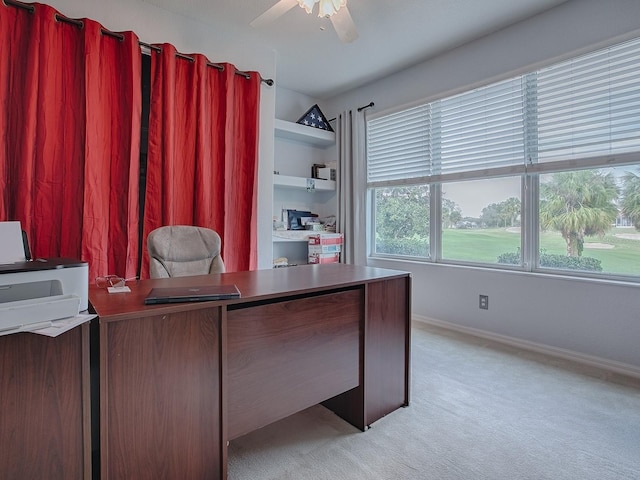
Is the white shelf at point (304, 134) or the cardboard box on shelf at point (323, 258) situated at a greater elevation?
the white shelf at point (304, 134)

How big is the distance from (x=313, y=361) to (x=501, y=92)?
2833 millimetres

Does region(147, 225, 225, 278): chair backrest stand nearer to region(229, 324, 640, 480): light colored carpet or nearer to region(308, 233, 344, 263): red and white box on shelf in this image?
region(229, 324, 640, 480): light colored carpet

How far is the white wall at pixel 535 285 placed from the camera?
2344 mm

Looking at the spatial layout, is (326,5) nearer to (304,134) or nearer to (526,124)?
(526,124)

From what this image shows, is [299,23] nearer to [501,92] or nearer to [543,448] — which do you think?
[501,92]

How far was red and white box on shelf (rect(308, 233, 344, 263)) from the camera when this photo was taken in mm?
3930

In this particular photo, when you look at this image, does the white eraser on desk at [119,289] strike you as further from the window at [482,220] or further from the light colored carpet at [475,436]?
the window at [482,220]

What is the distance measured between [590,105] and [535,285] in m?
1.40

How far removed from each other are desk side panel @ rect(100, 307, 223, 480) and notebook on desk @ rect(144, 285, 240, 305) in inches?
1.9

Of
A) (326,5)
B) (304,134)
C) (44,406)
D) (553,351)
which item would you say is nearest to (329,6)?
(326,5)

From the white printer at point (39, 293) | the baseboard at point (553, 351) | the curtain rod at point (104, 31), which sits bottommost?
the baseboard at point (553, 351)

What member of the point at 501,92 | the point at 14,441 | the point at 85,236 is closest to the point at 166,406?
the point at 14,441

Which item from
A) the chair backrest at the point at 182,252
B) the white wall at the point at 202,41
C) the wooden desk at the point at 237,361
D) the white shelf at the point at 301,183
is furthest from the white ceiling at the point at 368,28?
the wooden desk at the point at 237,361

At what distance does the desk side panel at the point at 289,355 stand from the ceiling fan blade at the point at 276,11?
1.77m
